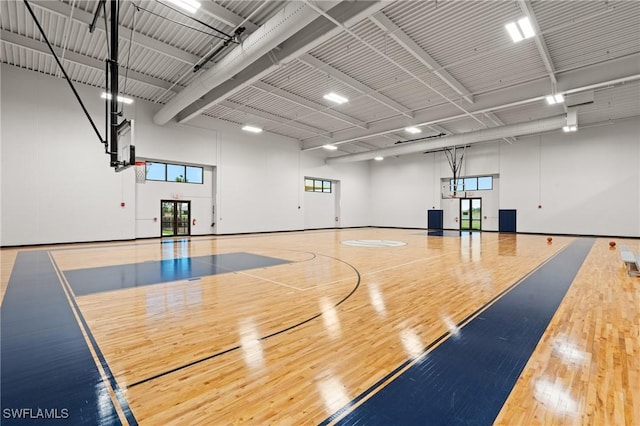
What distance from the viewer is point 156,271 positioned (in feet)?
22.5

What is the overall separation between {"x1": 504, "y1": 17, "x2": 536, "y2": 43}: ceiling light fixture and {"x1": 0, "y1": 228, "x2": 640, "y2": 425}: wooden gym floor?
5.55 metres

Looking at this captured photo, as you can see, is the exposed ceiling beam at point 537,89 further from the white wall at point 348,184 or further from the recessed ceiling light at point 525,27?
the white wall at point 348,184

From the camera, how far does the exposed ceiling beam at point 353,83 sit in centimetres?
955

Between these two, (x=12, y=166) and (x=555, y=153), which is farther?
(x=555, y=153)

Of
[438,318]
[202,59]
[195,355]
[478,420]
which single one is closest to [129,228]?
[202,59]

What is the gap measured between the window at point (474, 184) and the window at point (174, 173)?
50.4ft

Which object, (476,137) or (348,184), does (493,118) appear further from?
(348,184)

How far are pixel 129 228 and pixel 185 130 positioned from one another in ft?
17.7

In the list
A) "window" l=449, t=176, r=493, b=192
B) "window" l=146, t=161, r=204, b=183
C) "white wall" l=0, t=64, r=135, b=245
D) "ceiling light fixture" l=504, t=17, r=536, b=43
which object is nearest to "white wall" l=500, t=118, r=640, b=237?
"window" l=449, t=176, r=493, b=192

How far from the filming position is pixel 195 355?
292 centimetres

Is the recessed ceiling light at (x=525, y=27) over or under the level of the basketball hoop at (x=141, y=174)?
over

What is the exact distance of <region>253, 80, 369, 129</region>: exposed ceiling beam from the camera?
1166cm

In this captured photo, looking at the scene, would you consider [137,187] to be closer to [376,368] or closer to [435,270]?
[435,270]

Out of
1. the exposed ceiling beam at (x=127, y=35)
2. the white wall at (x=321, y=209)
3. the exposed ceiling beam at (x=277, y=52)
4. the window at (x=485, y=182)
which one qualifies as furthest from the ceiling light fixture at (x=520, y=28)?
the white wall at (x=321, y=209)
